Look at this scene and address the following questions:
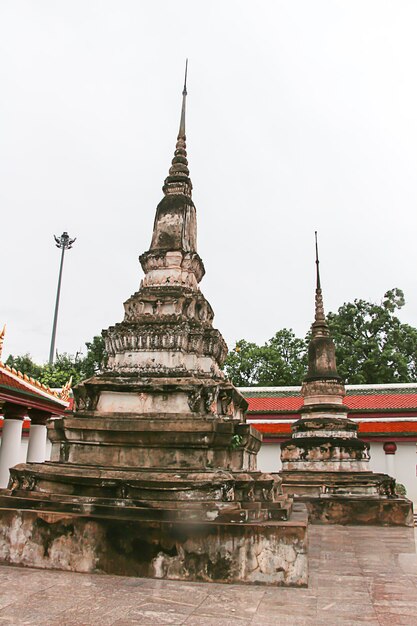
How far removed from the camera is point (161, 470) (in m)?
7.77

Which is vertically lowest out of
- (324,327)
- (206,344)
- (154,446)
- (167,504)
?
(167,504)

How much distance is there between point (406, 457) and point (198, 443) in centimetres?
1723

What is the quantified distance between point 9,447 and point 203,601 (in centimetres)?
1420

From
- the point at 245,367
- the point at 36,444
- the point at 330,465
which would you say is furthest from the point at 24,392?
the point at 245,367

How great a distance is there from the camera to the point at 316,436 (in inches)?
635

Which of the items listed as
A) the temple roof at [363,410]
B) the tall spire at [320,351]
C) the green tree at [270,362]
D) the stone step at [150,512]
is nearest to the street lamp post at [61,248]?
the green tree at [270,362]

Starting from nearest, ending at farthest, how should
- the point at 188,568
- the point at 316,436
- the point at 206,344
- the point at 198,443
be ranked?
the point at 188,568
the point at 198,443
the point at 206,344
the point at 316,436

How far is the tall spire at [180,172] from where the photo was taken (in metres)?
11.3

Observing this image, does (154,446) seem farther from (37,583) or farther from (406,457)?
(406,457)

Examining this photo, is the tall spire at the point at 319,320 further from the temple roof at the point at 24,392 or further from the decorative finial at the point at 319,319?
the temple roof at the point at 24,392

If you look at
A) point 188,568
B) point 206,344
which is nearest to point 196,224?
point 206,344

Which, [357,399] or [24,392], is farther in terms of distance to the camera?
[357,399]

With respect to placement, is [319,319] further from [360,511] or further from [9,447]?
[9,447]

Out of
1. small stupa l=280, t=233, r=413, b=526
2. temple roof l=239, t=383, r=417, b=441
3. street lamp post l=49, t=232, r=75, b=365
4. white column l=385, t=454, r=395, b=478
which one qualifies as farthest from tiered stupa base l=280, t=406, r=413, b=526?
street lamp post l=49, t=232, r=75, b=365
